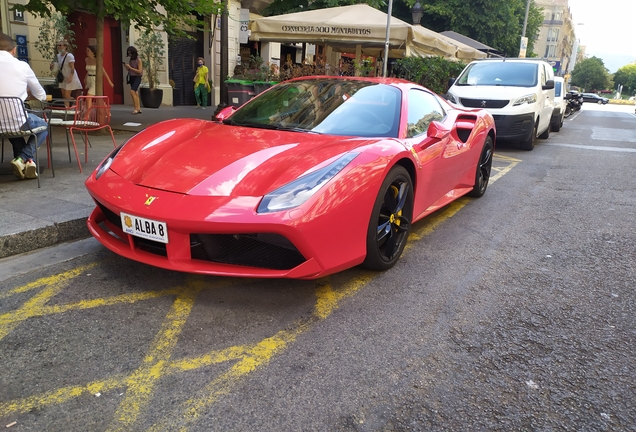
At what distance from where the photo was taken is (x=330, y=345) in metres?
2.50

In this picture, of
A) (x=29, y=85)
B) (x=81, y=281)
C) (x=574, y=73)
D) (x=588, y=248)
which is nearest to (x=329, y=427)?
(x=81, y=281)

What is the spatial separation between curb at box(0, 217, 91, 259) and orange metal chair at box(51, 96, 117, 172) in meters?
1.79

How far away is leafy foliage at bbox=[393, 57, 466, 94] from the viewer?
1315 centimetres

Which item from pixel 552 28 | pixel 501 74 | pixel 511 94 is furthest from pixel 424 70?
pixel 552 28

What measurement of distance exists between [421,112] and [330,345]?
2424mm

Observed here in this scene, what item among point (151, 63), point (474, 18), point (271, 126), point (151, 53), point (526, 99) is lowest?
point (271, 126)

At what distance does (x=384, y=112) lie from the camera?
383 cm

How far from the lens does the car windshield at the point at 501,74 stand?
10445 mm

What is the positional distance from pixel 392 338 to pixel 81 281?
192 centimetres

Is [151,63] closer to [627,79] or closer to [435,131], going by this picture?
[435,131]

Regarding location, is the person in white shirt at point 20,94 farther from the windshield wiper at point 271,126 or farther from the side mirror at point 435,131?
the side mirror at point 435,131

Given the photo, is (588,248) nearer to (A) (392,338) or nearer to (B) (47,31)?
(A) (392,338)

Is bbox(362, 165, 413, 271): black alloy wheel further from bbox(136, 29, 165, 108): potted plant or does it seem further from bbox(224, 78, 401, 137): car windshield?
bbox(136, 29, 165, 108): potted plant

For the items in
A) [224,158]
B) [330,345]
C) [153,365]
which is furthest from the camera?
[224,158]
